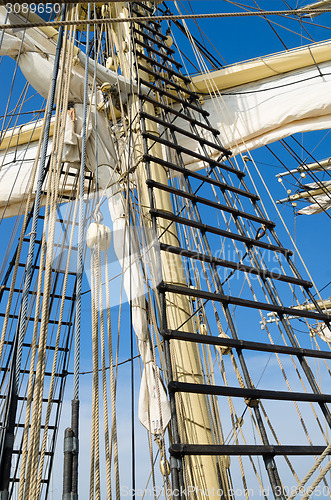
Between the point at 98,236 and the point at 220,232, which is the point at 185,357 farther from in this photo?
the point at 98,236

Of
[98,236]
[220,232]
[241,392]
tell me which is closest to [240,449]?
[241,392]

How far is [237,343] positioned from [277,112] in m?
4.10

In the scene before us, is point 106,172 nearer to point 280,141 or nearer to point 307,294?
point 307,294

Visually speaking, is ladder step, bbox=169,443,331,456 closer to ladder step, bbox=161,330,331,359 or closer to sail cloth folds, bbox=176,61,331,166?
ladder step, bbox=161,330,331,359

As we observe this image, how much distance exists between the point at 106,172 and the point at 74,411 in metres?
2.82

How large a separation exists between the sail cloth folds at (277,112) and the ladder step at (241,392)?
11.9 feet

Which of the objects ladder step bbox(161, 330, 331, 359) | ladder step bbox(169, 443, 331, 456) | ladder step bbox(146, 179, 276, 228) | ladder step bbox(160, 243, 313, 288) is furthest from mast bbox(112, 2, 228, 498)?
ladder step bbox(161, 330, 331, 359)

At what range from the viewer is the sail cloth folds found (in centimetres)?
518

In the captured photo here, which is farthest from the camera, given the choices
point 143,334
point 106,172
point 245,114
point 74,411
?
point 245,114

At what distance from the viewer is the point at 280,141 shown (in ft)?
18.4

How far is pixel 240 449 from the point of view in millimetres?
1584

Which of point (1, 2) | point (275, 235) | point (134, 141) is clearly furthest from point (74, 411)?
point (134, 141)

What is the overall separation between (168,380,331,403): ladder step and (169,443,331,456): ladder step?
0.66ft

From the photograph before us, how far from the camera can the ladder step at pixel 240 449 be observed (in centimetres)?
146
